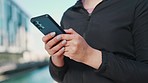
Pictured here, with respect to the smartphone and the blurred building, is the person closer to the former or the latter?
the smartphone

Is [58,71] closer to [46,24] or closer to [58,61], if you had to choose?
[58,61]

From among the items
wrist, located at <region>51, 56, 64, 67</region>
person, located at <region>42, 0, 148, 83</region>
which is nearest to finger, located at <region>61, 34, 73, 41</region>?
person, located at <region>42, 0, 148, 83</region>

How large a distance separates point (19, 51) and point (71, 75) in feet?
41.8

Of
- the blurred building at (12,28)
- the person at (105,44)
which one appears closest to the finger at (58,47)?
the person at (105,44)

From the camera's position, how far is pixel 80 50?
0.60 m

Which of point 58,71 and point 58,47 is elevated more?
point 58,47

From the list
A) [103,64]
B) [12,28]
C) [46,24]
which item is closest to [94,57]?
[103,64]

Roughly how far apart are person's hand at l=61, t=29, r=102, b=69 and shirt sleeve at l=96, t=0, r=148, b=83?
0.01 m

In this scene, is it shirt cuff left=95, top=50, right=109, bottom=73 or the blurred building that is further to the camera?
the blurred building

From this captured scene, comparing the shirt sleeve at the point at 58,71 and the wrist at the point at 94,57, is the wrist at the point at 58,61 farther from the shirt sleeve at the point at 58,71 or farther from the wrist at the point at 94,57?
the wrist at the point at 94,57

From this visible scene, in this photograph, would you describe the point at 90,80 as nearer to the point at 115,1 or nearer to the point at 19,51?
the point at 115,1

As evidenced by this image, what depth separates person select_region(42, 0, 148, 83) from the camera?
0.61 meters

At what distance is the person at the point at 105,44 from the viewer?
61 cm

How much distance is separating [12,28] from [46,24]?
36.9 ft
